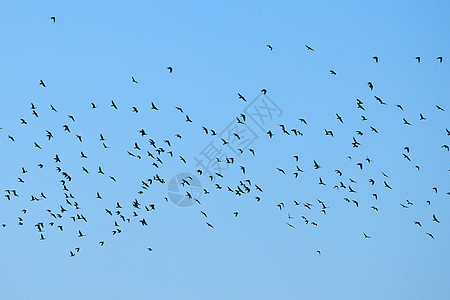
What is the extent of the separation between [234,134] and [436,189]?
15.0m

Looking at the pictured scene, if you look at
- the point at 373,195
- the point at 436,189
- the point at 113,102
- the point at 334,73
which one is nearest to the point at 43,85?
the point at 113,102

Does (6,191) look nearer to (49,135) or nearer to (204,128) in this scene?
(49,135)

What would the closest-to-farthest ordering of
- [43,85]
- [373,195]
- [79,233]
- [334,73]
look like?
[334,73] < [43,85] < [373,195] < [79,233]

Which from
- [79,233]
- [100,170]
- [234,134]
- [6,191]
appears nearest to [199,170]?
[234,134]

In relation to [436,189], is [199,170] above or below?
above

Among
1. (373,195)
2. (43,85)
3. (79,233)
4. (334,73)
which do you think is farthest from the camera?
(79,233)

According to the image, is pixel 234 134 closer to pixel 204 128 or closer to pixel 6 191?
pixel 204 128

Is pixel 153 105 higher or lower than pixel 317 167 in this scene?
higher

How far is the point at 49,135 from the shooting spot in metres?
55.0

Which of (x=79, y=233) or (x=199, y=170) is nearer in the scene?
(x=199, y=170)

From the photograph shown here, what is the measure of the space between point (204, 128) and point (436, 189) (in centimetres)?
1683

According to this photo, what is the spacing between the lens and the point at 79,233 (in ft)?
188

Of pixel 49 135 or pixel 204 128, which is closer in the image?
pixel 204 128

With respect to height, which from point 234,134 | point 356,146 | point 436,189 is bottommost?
point 436,189
